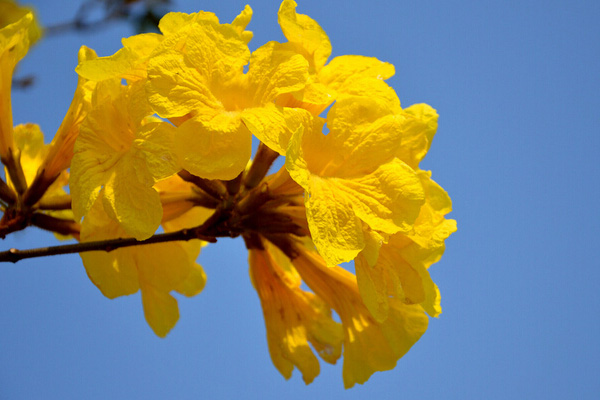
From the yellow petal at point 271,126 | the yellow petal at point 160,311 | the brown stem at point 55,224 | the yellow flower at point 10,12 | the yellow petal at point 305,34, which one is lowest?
the yellow petal at point 160,311

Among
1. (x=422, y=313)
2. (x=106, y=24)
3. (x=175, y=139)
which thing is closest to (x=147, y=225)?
(x=175, y=139)

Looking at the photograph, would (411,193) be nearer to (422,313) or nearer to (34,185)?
(422,313)

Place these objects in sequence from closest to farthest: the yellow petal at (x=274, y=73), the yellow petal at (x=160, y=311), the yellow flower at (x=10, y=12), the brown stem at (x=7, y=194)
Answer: the yellow petal at (x=274, y=73) → the brown stem at (x=7, y=194) → the yellow petal at (x=160, y=311) → the yellow flower at (x=10, y=12)

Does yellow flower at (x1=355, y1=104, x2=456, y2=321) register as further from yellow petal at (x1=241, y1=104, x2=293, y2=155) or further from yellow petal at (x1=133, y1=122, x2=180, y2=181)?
yellow petal at (x1=133, y1=122, x2=180, y2=181)

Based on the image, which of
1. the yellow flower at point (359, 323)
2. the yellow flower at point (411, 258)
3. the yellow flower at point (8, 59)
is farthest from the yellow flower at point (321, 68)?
the yellow flower at point (8, 59)

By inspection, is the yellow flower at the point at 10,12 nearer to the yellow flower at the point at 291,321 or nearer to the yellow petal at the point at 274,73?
the yellow flower at the point at 291,321

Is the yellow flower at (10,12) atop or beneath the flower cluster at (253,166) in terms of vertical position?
atop

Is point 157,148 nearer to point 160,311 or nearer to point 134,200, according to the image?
point 134,200

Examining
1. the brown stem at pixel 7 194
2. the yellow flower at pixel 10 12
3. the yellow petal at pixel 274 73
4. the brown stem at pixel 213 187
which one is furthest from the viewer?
the yellow flower at pixel 10 12
